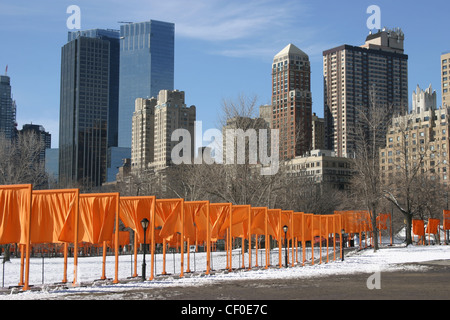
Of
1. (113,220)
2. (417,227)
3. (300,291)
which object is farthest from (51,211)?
(417,227)

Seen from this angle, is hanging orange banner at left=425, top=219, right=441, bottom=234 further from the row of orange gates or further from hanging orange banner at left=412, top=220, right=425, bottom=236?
the row of orange gates

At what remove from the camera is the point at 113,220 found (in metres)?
23.5

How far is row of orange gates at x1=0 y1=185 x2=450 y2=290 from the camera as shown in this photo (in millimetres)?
20922

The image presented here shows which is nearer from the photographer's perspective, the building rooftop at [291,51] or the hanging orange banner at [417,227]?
the hanging orange banner at [417,227]

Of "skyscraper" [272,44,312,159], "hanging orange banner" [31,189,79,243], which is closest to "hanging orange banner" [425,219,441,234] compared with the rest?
"hanging orange banner" [31,189,79,243]

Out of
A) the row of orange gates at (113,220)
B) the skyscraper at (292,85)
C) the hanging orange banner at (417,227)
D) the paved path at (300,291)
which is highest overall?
the skyscraper at (292,85)

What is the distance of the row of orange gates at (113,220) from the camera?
20.9m

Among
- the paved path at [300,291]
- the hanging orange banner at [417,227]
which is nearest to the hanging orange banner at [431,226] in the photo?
the hanging orange banner at [417,227]

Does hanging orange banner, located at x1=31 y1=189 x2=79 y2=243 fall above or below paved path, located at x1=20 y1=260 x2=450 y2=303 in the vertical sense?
above

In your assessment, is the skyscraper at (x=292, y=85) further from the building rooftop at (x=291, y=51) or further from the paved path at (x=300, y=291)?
the paved path at (x=300, y=291)

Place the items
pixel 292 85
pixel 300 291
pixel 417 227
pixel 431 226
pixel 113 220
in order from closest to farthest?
pixel 300 291 → pixel 113 220 → pixel 431 226 → pixel 417 227 → pixel 292 85

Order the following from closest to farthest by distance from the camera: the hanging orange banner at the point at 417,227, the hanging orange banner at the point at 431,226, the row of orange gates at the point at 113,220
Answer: the row of orange gates at the point at 113,220 < the hanging orange banner at the point at 431,226 < the hanging orange banner at the point at 417,227

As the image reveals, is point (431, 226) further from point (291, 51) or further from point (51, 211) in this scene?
point (291, 51)
